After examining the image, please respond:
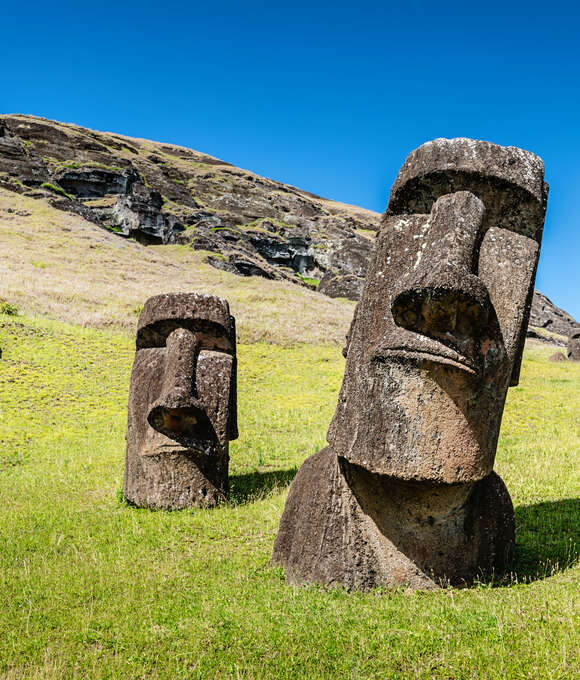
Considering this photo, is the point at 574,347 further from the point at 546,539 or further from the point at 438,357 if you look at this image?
the point at 438,357

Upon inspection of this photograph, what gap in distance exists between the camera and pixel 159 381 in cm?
796

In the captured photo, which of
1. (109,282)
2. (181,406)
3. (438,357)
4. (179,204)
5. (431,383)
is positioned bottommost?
(181,406)

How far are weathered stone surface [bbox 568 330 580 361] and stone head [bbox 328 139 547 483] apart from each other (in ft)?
86.2

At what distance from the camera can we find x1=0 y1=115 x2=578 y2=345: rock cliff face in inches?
2274

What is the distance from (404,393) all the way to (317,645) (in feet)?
5.88

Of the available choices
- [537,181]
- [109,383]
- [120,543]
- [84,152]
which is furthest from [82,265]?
[84,152]

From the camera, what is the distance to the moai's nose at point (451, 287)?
13.4 ft

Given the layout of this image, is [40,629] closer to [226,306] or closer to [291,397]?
[226,306]

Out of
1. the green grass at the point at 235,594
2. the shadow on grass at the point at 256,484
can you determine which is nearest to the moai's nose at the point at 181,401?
the green grass at the point at 235,594

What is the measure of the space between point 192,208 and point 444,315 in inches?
2888

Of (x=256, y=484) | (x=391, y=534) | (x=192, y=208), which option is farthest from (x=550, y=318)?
(x=391, y=534)

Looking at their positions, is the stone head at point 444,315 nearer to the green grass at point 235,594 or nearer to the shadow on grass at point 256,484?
the green grass at point 235,594

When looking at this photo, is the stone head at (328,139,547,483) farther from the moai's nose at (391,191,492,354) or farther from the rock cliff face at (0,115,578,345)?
the rock cliff face at (0,115,578,345)

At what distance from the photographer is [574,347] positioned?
28797mm
